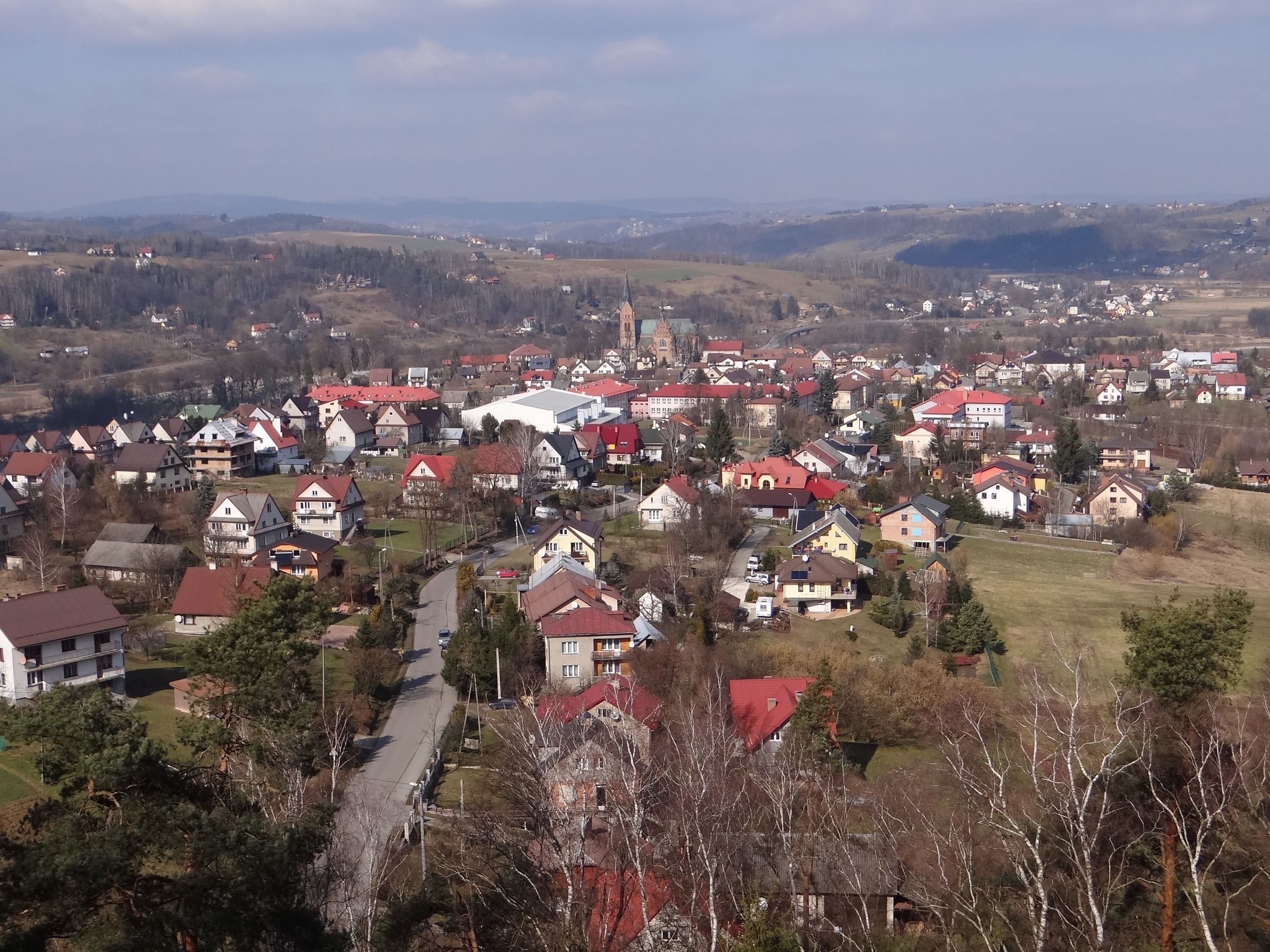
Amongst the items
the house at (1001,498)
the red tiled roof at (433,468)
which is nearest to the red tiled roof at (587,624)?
the red tiled roof at (433,468)

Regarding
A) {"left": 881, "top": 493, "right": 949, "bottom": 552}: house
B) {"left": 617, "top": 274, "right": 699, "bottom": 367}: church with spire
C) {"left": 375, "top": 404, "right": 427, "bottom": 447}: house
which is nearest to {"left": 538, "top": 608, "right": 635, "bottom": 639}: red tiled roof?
{"left": 881, "top": 493, "right": 949, "bottom": 552}: house

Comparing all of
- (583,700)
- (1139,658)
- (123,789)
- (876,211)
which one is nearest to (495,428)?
(583,700)

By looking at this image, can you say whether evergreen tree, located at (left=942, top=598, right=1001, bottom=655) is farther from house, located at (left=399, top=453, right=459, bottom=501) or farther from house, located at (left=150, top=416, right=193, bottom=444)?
house, located at (left=150, top=416, right=193, bottom=444)

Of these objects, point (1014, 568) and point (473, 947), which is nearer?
point (473, 947)

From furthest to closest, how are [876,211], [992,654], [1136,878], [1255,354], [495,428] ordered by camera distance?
[876,211] < [1255,354] < [495,428] < [992,654] < [1136,878]

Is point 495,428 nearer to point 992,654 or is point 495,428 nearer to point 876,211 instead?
point 992,654

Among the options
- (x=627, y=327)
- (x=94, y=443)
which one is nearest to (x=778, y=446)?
(x=94, y=443)

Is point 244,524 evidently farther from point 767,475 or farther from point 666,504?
point 767,475
